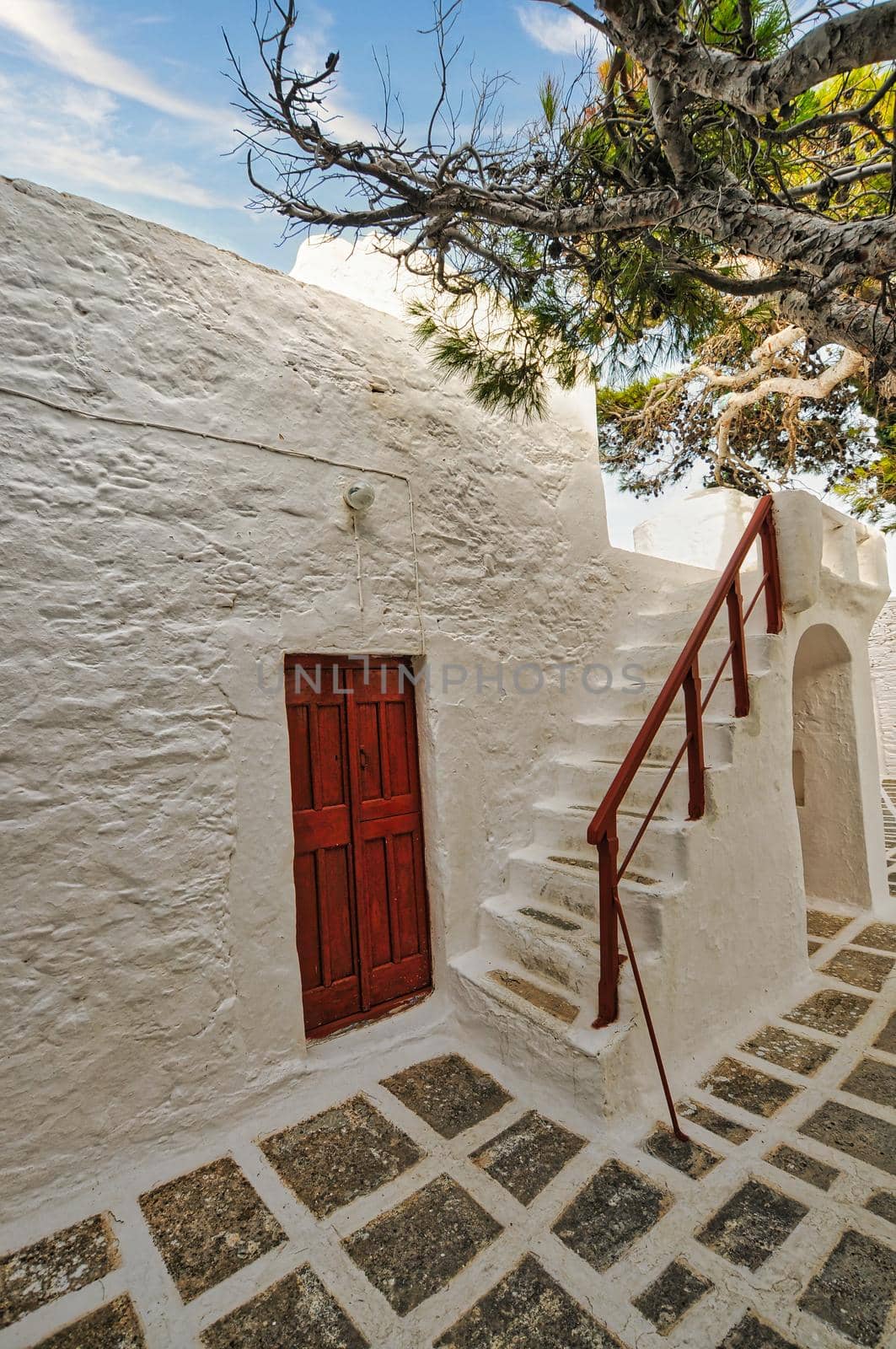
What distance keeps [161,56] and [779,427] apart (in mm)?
7175

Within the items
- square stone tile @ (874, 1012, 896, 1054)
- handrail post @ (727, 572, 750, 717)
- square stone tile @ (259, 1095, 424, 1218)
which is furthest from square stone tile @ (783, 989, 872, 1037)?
square stone tile @ (259, 1095, 424, 1218)

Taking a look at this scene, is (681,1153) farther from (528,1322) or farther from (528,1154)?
(528,1322)

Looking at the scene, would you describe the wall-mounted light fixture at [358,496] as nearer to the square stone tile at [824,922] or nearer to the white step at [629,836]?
the white step at [629,836]

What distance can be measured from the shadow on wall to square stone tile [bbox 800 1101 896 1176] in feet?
7.95

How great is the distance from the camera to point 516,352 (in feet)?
12.2

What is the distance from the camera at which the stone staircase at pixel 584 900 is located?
8.18 feet

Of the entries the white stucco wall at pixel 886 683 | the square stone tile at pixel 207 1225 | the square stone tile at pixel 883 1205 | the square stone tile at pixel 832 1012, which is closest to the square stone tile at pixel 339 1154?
the square stone tile at pixel 207 1225

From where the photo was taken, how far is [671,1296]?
1.68m

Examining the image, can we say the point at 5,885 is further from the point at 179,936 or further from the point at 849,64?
the point at 849,64

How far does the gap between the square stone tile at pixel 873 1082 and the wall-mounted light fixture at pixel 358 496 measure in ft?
11.0

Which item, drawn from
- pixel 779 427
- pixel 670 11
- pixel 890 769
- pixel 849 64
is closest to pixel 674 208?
pixel 670 11

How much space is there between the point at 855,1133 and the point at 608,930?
112 centimetres

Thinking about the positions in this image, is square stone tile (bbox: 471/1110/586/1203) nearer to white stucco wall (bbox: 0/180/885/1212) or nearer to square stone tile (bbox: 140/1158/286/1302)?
white stucco wall (bbox: 0/180/885/1212)

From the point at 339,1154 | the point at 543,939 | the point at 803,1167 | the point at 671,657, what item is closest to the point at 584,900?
the point at 543,939
